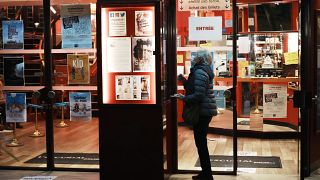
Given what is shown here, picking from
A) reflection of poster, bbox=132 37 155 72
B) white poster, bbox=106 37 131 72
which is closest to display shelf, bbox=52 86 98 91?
white poster, bbox=106 37 131 72

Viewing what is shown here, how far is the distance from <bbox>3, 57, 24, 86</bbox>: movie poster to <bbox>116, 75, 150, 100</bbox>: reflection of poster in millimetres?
1934

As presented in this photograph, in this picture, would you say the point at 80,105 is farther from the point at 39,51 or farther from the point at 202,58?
the point at 202,58

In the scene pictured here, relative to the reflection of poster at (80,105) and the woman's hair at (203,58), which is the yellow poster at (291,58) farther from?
the reflection of poster at (80,105)

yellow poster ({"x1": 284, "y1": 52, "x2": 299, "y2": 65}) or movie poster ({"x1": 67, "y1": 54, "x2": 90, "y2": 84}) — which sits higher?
yellow poster ({"x1": 284, "y1": 52, "x2": 299, "y2": 65})

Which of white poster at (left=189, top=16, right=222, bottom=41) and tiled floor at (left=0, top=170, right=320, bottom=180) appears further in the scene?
white poster at (left=189, top=16, right=222, bottom=41)

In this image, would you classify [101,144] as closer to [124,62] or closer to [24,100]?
[124,62]

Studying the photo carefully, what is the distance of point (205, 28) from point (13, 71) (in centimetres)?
275

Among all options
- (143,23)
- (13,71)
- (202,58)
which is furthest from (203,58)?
(13,71)

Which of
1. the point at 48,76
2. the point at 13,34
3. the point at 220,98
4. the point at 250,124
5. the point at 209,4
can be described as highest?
the point at 209,4

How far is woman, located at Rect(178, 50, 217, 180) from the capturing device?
5.86 meters

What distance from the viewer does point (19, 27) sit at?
282 inches

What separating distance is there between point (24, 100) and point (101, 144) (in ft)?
5.90

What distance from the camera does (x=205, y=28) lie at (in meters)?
6.55

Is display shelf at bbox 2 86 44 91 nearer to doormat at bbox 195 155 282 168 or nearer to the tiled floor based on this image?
the tiled floor
